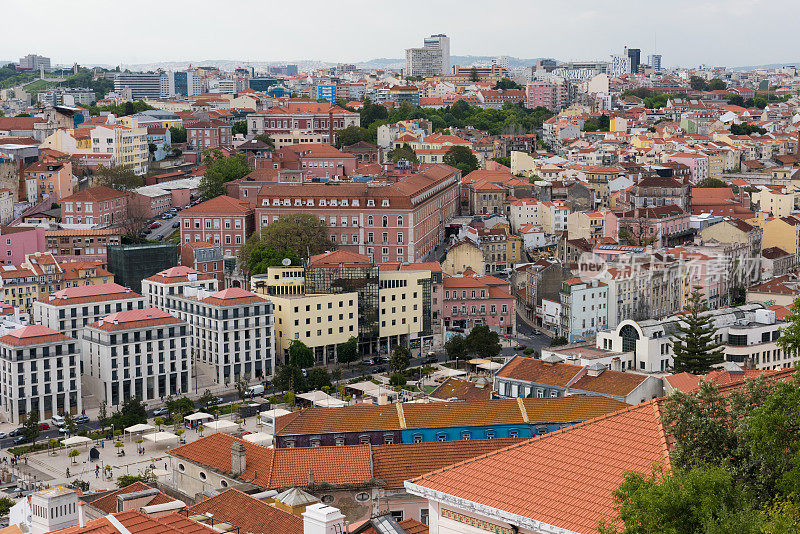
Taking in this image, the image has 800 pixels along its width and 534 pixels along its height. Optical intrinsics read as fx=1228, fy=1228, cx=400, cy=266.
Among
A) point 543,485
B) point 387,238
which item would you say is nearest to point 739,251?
point 387,238

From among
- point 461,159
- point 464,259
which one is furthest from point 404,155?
point 464,259

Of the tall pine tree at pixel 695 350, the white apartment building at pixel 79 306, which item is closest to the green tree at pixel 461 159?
the white apartment building at pixel 79 306

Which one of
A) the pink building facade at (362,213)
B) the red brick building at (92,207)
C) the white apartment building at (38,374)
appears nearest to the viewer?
the white apartment building at (38,374)

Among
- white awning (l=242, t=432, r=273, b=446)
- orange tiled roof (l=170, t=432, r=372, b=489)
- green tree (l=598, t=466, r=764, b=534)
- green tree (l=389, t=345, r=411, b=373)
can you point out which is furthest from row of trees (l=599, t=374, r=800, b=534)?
green tree (l=389, t=345, r=411, b=373)

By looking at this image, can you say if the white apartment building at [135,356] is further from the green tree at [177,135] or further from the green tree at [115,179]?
the green tree at [177,135]

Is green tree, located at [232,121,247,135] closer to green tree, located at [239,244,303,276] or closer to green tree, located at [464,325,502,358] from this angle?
green tree, located at [239,244,303,276]

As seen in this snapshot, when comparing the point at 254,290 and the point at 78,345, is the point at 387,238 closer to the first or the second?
the point at 254,290
